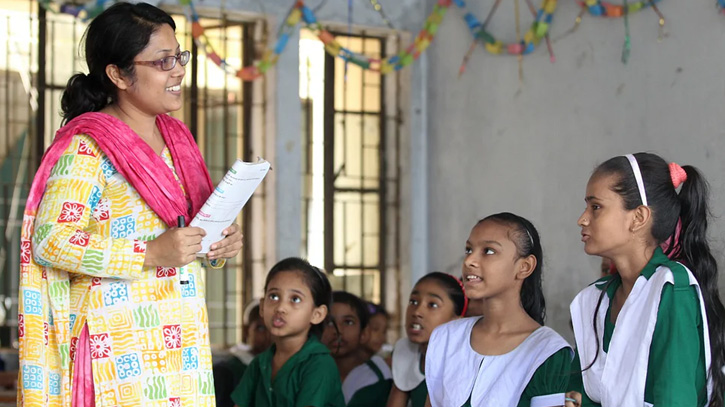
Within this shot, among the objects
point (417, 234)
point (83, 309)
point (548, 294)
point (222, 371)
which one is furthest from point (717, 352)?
point (417, 234)

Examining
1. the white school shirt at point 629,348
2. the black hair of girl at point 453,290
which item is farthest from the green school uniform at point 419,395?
the white school shirt at point 629,348

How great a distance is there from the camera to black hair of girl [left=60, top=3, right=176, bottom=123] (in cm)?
209

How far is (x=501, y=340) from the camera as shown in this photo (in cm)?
270

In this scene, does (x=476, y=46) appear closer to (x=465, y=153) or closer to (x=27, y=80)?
(x=465, y=153)

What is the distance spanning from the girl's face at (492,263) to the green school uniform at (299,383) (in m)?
0.77

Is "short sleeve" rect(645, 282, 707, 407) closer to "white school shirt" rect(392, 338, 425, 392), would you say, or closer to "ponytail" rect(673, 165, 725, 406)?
"ponytail" rect(673, 165, 725, 406)

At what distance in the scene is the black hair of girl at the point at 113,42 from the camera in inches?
82.4

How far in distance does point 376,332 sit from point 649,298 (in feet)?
8.15

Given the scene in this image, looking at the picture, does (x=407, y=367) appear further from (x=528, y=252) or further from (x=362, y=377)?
(x=528, y=252)

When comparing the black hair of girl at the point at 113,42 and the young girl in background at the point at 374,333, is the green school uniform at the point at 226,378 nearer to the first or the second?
the young girl in background at the point at 374,333

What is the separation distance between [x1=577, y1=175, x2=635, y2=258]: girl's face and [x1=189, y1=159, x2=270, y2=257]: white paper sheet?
787mm

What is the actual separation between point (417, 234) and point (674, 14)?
2181 mm

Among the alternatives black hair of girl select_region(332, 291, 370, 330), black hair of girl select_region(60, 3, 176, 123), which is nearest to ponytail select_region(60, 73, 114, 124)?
black hair of girl select_region(60, 3, 176, 123)

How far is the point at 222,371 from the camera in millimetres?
4418
